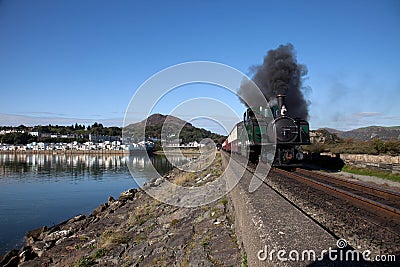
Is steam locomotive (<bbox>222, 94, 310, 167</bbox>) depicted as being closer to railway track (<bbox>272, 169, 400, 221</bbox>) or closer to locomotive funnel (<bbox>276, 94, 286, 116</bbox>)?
locomotive funnel (<bbox>276, 94, 286, 116</bbox>)

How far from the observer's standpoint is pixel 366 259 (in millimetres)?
3520

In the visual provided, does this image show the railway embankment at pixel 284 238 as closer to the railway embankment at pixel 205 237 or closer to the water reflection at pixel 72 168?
the railway embankment at pixel 205 237

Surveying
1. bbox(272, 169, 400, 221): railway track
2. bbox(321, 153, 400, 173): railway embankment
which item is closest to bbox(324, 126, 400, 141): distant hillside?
bbox(321, 153, 400, 173): railway embankment

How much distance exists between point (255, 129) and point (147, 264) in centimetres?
989

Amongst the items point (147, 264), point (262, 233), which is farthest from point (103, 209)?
point (262, 233)

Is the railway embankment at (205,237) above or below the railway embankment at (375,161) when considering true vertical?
below

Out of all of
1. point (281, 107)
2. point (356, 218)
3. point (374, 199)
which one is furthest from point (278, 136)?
point (356, 218)

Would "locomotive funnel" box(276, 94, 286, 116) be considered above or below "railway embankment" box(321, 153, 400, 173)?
above

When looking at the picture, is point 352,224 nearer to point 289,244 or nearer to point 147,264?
point 289,244

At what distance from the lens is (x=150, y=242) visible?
31.6 ft

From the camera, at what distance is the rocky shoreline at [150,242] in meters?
Result: 6.93

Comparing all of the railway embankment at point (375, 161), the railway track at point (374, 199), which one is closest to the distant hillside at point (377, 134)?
the railway embankment at point (375, 161)

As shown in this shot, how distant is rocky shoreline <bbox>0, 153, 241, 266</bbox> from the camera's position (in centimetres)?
693

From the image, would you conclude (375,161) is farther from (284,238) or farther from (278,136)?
(284,238)
